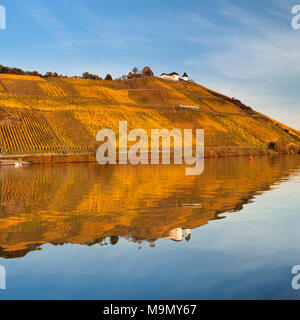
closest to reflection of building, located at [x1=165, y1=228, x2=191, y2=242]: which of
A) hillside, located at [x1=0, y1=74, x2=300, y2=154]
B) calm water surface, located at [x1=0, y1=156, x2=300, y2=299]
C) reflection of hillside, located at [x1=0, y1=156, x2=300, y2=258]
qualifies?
calm water surface, located at [x1=0, y1=156, x2=300, y2=299]

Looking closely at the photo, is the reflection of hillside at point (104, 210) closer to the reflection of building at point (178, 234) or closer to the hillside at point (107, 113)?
the reflection of building at point (178, 234)

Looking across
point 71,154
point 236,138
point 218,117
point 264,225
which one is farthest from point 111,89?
point 264,225

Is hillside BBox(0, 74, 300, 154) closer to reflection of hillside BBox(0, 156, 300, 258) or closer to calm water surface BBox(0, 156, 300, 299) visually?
reflection of hillside BBox(0, 156, 300, 258)

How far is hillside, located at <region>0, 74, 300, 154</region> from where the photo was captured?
3095 inches

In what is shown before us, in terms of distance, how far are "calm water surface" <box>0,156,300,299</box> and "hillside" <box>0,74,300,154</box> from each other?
5384 centimetres

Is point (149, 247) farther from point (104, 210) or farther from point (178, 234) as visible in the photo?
point (104, 210)

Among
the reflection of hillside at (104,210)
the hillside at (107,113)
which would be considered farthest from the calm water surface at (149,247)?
the hillside at (107,113)

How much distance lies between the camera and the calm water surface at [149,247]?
Answer: 29.0ft

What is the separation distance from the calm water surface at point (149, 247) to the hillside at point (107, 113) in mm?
53838

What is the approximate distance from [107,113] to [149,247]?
94.8m

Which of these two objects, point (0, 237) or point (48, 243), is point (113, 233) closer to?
point (48, 243)

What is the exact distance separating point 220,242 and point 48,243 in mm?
6581

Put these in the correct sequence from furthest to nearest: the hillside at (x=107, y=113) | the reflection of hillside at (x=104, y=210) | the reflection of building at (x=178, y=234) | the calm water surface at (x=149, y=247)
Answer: the hillside at (x=107, y=113), the reflection of hillside at (x=104, y=210), the reflection of building at (x=178, y=234), the calm water surface at (x=149, y=247)

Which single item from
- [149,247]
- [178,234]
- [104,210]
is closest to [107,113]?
[104,210]
